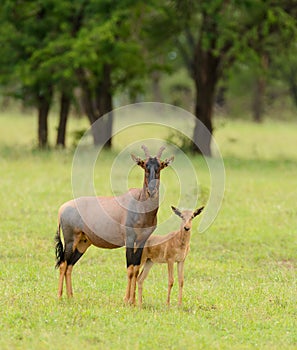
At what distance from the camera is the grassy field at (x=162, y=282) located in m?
8.52

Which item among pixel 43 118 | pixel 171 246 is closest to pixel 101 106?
pixel 43 118

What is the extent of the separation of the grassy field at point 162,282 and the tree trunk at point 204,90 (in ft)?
20.4

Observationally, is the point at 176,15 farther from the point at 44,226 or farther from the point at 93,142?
the point at 44,226

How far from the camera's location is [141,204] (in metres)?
9.52

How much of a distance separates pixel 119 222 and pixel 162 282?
2303mm

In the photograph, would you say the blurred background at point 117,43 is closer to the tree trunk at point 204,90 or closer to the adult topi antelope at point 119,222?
the tree trunk at point 204,90

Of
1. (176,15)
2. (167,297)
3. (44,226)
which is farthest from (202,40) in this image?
(167,297)

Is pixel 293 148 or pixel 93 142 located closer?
pixel 93 142

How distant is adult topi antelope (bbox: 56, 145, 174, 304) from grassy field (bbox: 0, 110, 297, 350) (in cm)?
54

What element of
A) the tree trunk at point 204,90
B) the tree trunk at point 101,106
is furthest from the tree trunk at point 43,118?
the tree trunk at point 204,90

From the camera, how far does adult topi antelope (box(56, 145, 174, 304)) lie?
31.0 feet

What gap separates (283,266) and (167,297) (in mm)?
3763

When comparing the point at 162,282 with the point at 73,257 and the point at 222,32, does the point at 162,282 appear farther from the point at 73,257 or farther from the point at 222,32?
the point at 222,32

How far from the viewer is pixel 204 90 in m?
29.7
